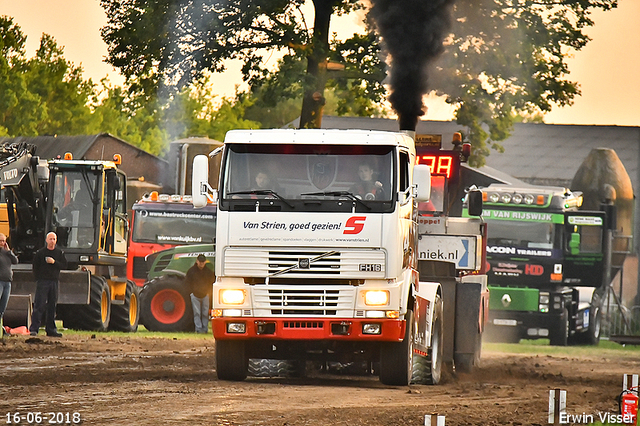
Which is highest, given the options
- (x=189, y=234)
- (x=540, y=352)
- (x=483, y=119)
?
(x=483, y=119)

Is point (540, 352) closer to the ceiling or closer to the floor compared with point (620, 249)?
closer to the floor

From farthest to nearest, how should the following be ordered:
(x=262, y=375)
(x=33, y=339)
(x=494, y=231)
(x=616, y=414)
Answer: (x=494, y=231), (x=33, y=339), (x=262, y=375), (x=616, y=414)

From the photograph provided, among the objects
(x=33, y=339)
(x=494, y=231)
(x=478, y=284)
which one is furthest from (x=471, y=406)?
(x=494, y=231)

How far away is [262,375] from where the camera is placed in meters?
16.6

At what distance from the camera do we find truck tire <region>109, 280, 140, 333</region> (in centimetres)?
2595

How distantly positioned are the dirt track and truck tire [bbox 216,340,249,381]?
0.18 m

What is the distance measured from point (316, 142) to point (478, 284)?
4.59 meters

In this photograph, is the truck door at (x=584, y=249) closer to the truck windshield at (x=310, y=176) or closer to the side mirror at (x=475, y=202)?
the side mirror at (x=475, y=202)

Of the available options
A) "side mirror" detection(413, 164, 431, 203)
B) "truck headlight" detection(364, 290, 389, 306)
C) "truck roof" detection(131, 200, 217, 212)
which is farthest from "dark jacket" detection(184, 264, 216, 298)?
"truck headlight" detection(364, 290, 389, 306)

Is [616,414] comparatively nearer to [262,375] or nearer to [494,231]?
[262,375]

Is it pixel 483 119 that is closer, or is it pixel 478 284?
pixel 478 284

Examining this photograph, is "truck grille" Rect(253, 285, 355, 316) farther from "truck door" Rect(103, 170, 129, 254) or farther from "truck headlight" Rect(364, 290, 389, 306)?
"truck door" Rect(103, 170, 129, 254)

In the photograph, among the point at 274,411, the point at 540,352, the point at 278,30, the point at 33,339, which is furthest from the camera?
the point at 278,30

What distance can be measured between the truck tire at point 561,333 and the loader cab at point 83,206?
10.7 meters
